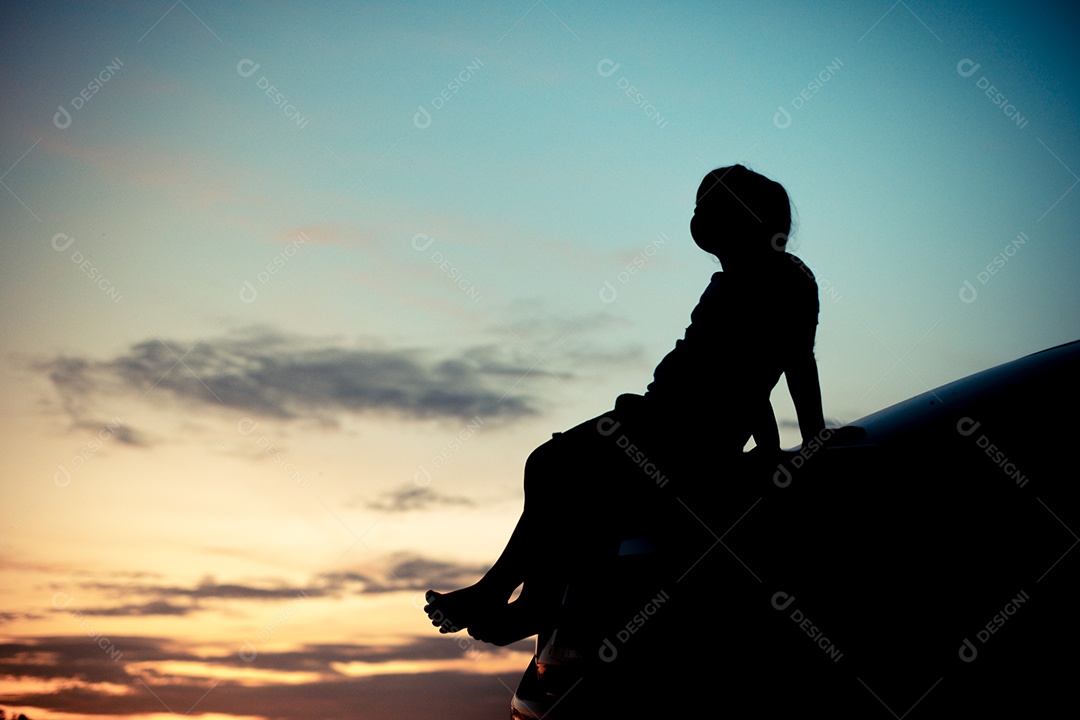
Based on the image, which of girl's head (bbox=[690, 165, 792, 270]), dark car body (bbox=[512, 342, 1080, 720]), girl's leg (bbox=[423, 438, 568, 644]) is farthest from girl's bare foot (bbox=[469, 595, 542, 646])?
girl's head (bbox=[690, 165, 792, 270])

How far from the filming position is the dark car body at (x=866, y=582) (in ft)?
5.63

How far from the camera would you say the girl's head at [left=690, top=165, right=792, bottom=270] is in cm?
279

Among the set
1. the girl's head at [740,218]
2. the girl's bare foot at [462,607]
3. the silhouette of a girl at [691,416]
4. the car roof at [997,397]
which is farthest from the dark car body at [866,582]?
the girl's head at [740,218]

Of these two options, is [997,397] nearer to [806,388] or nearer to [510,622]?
[806,388]

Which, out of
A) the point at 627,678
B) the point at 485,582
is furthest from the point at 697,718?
the point at 485,582

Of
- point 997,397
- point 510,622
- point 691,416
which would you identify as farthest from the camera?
point 510,622

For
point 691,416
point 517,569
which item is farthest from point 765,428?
point 517,569

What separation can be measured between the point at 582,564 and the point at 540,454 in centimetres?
35

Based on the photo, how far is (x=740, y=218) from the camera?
9.17ft

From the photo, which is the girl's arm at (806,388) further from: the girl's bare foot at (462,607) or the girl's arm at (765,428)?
the girl's bare foot at (462,607)

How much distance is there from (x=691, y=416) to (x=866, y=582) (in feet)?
2.51

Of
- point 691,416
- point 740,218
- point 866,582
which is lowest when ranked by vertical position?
point 866,582

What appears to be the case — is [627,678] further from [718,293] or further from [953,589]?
[718,293]

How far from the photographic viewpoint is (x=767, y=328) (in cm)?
263
